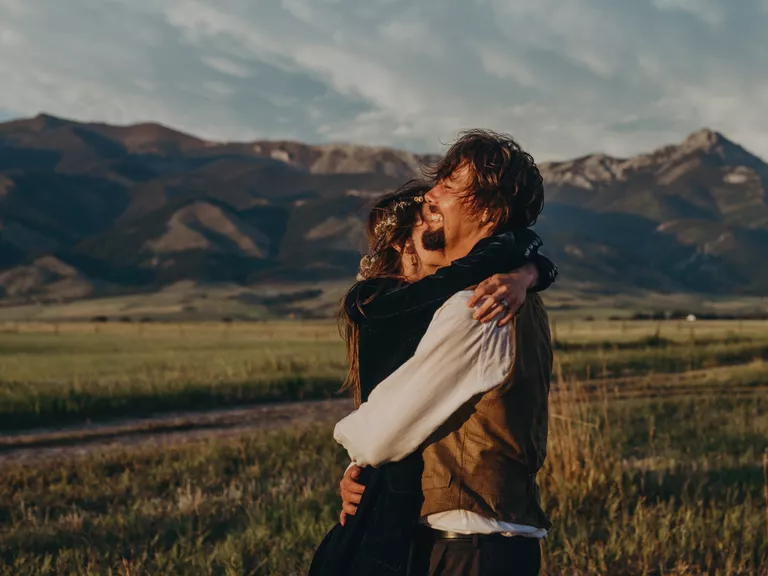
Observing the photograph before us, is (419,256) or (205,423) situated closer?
(419,256)

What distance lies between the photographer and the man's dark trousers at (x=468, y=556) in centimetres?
227

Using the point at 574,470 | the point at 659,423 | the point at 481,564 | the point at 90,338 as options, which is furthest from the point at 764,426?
the point at 90,338

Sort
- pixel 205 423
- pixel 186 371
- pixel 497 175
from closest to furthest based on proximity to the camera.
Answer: pixel 497 175 < pixel 205 423 < pixel 186 371

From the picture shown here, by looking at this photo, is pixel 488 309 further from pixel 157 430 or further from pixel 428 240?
pixel 157 430

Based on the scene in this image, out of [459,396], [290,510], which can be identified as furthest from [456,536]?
[290,510]

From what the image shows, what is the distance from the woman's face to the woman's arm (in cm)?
16

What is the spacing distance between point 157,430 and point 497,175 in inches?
539

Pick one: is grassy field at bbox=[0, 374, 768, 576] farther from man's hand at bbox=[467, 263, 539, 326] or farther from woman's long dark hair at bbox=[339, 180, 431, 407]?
man's hand at bbox=[467, 263, 539, 326]

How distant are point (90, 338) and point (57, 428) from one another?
3216 cm

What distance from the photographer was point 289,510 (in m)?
6.69

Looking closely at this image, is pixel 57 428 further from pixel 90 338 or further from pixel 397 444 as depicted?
pixel 90 338

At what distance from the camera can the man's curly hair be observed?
2.31m

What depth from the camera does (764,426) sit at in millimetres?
12383

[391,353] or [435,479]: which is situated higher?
[391,353]
